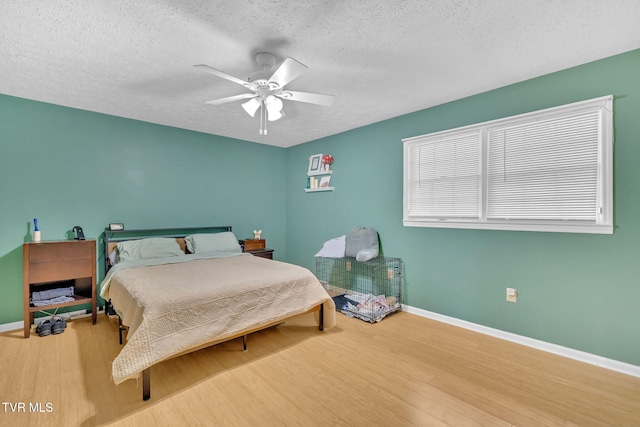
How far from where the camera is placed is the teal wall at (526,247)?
2.34m

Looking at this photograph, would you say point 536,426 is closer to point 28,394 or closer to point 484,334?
point 484,334

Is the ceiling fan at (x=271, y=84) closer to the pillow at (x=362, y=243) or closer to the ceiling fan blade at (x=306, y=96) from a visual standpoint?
the ceiling fan blade at (x=306, y=96)

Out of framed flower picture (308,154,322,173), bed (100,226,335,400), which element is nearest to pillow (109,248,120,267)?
bed (100,226,335,400)

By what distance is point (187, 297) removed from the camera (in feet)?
7.45

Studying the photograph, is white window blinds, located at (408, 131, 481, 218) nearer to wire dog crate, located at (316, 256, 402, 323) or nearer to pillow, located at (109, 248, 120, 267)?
wire dog crate, located at (316, 256, 402, 323)

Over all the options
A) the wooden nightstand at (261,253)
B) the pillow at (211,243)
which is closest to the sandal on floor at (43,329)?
the pillow at (211,243)

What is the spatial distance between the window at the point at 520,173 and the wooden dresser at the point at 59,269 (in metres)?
3.83

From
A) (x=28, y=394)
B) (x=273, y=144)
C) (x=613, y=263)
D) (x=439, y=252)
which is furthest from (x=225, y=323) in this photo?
(x=273, y=144)

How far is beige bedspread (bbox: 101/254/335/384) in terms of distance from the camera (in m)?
2.03

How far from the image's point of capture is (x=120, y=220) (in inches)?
153

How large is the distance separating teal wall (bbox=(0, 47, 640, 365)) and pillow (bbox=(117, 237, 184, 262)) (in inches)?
17.3

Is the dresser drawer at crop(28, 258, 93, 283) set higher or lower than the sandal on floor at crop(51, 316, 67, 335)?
higher

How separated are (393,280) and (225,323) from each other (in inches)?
91.5

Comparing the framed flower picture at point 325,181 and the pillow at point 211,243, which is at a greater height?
the framed flower picture at point 325,181
